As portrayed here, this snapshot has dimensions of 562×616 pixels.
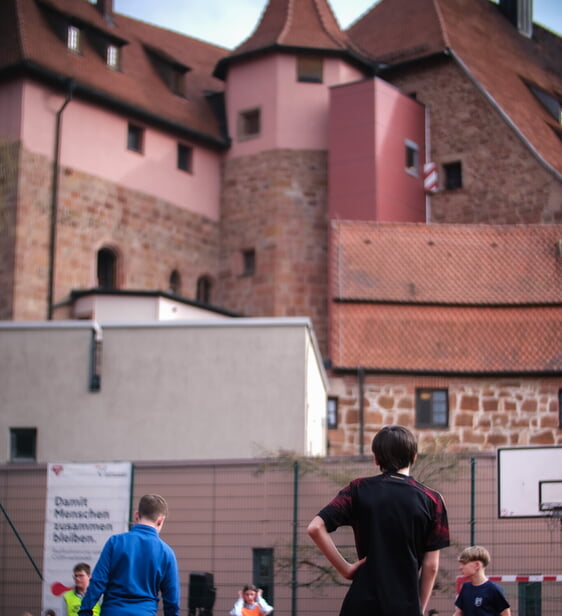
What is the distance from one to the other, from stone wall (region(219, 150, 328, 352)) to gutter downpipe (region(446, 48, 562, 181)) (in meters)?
5.41

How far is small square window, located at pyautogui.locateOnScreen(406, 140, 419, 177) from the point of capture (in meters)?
38.8

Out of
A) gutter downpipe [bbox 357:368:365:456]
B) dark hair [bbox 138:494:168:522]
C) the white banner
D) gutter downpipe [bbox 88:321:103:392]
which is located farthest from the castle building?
dark hair [bbox 138:494:168:522]

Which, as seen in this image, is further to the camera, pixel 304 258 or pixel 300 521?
pixel 304 258

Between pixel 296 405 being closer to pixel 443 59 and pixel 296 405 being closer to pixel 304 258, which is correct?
pixel 304 258

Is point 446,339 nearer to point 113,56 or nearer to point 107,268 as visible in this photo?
point 107,268

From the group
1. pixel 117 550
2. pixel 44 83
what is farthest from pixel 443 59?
pixel 117 550

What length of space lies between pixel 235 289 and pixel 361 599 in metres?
34.6

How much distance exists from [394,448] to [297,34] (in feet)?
120

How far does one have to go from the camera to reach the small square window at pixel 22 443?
21.5 m

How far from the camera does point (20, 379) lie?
857 inches

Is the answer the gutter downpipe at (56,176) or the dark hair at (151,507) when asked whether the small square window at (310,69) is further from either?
the dark hair at (151,507)

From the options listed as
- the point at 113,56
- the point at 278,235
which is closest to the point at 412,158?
the point at 278,235

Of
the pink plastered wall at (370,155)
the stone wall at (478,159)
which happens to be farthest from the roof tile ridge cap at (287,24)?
the stone wall at (478,159)

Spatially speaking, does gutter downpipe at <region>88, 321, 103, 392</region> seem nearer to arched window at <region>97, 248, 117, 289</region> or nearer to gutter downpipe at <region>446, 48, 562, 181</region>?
arched window at <region>97, 248, 117, 289</region>
